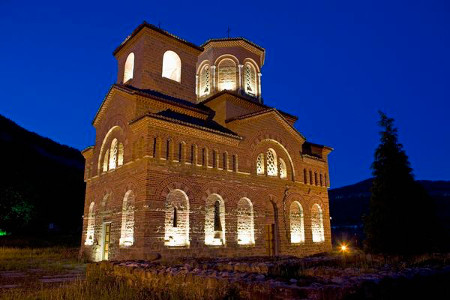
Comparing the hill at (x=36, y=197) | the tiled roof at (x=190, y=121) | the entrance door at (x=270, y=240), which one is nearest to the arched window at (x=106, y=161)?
the tiled roof at (x=190, y=121)

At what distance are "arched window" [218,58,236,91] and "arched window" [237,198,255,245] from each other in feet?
27.6

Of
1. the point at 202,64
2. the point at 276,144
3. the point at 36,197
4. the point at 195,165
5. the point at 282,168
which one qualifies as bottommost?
the point at 195,165

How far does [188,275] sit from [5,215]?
37219mm

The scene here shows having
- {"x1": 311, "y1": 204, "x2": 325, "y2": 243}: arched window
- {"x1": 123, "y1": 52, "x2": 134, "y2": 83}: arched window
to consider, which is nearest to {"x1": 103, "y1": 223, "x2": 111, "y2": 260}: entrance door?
{"x1": 123, "y1": 52, "x2": 134, "y2": 83}: arched window

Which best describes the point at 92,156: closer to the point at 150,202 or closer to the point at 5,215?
the point at 150,202

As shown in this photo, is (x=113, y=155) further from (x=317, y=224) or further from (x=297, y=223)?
(x=317, y=224)

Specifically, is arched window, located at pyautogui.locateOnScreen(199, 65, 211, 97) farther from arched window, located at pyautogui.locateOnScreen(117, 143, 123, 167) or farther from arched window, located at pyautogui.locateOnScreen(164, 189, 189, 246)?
arched window, located at pyautogui.locateOnScreen(164, 189, 189, 246)

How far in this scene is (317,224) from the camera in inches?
912

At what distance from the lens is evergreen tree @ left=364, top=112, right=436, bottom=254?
37.0 feet

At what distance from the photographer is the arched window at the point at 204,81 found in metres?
23.6

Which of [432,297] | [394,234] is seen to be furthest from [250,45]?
[432,297]

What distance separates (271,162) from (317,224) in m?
5.98

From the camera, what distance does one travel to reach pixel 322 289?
5566mm

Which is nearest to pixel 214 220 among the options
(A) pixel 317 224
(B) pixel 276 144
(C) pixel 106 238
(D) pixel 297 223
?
(C) pixel 106 238
